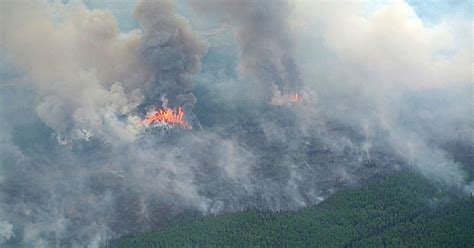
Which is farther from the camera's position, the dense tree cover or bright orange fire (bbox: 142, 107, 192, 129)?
bright orange fire (bbox: 142, 107, 192, 129)

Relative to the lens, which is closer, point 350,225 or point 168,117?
point 350,225

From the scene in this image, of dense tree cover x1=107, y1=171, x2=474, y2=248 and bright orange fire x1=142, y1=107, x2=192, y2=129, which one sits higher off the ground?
bright orange fire x1=142, y1=107, x2=192, y2=129

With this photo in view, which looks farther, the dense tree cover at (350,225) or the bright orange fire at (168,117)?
the bright orange fire at (168,117)

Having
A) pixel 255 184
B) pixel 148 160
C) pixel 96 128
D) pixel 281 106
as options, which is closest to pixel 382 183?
pixel 255 184

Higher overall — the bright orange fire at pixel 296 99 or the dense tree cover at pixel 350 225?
the bright orange fire at pixel 296 99

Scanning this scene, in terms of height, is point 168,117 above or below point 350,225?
above

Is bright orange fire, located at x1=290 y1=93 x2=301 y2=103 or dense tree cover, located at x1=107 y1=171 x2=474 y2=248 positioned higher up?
bright orange fire, located at x1=290 y1=93 x2=301 y2=103
